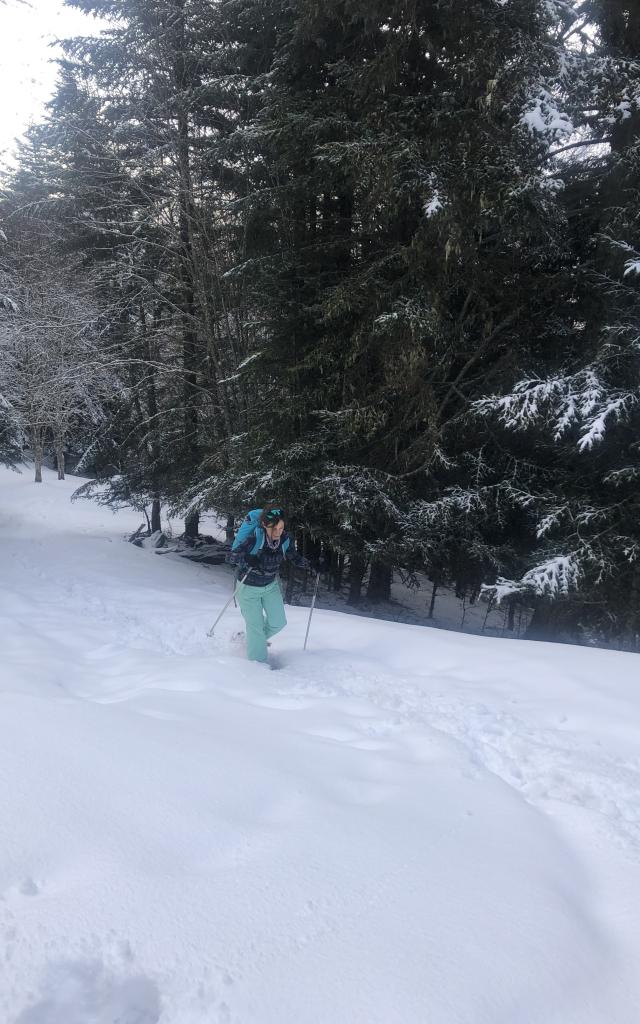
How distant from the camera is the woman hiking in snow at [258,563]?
6.32m

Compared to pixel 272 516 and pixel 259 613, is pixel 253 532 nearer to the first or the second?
pixel 272 516

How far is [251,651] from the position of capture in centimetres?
634

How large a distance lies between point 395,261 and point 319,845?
824 cm

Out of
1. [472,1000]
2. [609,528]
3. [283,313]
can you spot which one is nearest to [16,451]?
[283,313]

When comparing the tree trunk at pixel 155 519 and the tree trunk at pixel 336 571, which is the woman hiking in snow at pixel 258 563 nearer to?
the tree trunk at pixel 336 571

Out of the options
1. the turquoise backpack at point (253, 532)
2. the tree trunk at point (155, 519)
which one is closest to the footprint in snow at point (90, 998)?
the turquoise backpack at point (253, 532)

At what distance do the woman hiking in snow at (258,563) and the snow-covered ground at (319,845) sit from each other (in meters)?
0.75

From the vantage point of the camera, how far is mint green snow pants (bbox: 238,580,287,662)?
6.34 metres

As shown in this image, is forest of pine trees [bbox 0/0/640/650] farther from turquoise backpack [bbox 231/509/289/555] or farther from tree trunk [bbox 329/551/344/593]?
turquoise backpack [bbox 231/509/289/555]

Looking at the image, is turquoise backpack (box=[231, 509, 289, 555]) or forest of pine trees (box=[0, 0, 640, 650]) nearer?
turquoise backpack (box=[231, 509, 289, 555])

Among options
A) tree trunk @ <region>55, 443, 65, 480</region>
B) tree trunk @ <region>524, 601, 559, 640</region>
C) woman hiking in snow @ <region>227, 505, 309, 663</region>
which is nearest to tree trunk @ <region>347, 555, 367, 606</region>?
tree trunk @ <region>524, 601, 559, 640</region>

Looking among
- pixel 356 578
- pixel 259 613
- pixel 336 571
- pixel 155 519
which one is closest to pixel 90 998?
pixel 259 613

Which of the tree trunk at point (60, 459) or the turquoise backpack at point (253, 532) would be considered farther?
the tree trunk at point (60, 459)

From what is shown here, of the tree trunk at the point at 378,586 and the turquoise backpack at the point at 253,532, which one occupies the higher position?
the turquoise backpack at the point at 253,532
